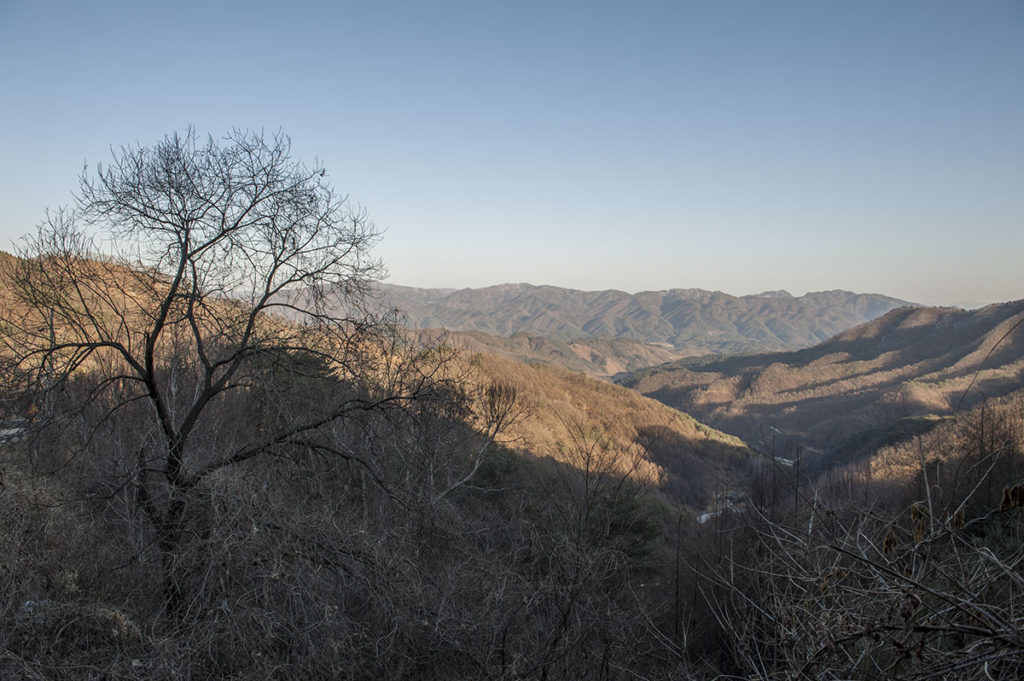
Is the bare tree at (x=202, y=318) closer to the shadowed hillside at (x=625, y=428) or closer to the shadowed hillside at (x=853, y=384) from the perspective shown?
the shadowed hillside at (x=625, y=428)

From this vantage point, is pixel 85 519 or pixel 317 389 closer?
pixel 85 519

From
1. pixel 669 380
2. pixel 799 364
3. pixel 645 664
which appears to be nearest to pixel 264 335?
pixel 645 664

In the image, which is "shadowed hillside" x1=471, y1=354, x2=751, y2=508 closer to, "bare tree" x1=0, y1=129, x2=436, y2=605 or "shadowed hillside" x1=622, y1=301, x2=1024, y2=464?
"shadowed hillside" x1=622, y1=301, x2=1024, y2=464

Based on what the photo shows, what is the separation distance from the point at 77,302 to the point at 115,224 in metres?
1.60

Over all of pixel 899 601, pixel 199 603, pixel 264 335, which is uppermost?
pixel 264 335

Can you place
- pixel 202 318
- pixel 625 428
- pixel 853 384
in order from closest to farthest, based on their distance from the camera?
pixel 202 318, pixel 625 428, pixel 853 384

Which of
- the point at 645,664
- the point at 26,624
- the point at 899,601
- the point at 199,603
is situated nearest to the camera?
the point at 899,601

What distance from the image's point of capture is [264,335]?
7.98 meters

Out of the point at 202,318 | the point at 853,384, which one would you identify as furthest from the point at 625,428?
the point at 853,384

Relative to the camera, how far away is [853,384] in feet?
490

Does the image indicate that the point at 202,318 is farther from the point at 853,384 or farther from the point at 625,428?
the point at 853,384

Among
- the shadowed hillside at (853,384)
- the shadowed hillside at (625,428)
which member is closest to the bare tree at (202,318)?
the shadowed hillside at (625,428)

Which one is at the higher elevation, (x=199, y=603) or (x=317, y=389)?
(x=317, y=389)

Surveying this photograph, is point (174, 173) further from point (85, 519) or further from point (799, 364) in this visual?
point (799, 364)
